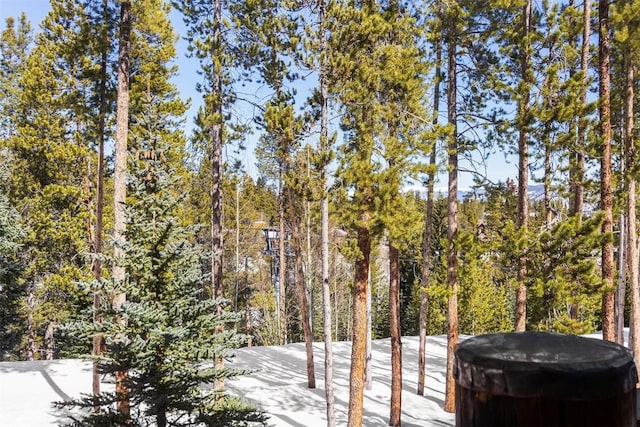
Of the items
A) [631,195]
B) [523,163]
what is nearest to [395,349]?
[523,163]

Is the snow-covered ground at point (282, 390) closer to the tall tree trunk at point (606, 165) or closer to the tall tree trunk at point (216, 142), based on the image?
the tall tree trunk at point (216, 142)

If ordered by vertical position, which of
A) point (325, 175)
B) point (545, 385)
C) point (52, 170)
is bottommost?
point (545, 385)

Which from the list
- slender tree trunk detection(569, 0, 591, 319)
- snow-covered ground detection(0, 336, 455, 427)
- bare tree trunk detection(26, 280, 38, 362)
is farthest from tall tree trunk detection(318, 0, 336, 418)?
bare tree trunk detection(26, 280, 38, 362)

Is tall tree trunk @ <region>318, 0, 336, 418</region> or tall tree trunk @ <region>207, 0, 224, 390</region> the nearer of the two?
tall tree trunk @ <region>318, 0, 336, 418</region>

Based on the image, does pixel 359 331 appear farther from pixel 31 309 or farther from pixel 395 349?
pixel 31 309

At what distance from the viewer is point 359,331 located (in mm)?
8930

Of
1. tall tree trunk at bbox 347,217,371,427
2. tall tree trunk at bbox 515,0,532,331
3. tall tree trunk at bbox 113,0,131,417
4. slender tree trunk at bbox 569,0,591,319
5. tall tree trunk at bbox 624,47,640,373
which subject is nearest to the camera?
tall tree trunk at bbox 113,0,131,417

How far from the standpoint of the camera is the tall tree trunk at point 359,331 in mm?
8742

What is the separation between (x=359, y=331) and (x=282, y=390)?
4272 millimetres

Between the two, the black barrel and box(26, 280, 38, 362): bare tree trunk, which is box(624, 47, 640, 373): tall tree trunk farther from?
box(26, 280, 38, 362): bare tree trunk

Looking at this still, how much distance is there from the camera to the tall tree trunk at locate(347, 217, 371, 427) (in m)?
8.74

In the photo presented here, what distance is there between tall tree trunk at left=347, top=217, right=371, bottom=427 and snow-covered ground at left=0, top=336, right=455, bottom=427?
4.14 feet

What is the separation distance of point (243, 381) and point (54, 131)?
9974 millimetres

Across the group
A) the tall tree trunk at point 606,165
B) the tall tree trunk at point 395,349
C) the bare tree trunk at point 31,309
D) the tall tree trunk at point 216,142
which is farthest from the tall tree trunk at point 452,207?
the bare tree trunk at point 31,309
